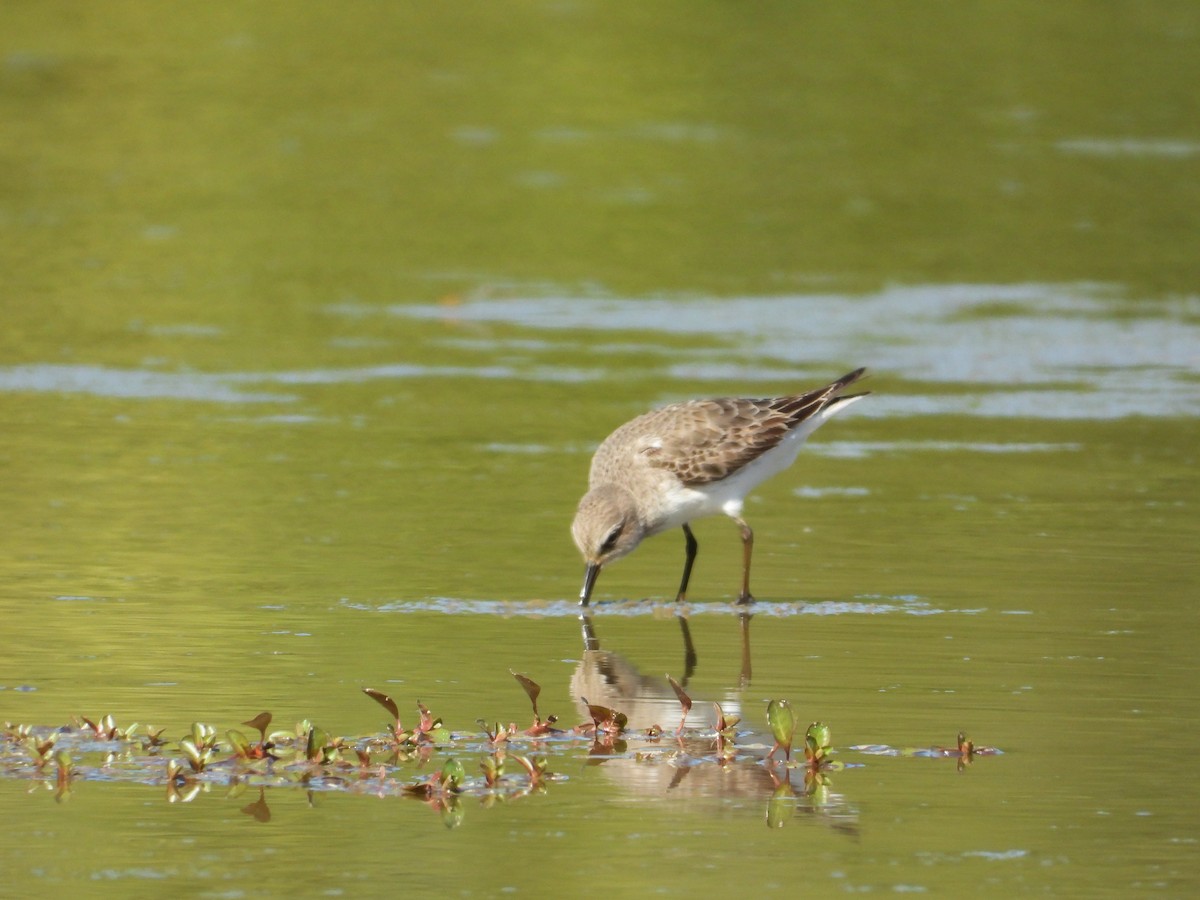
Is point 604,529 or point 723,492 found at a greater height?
point 723,492

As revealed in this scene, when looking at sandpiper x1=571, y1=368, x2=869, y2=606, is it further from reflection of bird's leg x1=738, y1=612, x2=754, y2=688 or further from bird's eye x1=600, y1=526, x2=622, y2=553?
reflection of bird's leg x1=738, y1=612, x2=754, y2=688

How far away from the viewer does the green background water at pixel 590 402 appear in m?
6.44

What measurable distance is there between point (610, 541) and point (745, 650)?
3.81ft

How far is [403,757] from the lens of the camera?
6898mm

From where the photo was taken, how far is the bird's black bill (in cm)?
963

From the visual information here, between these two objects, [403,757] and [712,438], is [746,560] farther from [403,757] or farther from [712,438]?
[403,757]

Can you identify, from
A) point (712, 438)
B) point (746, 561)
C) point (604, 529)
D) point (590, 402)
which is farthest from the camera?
point (590, 402)

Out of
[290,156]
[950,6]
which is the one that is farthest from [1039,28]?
[290,156]

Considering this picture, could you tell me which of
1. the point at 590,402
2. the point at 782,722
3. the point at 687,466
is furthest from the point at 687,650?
the point at 590,402

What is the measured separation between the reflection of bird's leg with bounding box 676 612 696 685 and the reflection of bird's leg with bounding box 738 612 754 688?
180mm

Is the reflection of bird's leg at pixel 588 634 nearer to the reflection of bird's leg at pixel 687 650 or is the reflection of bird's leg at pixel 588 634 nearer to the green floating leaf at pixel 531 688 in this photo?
the reflection of bird's leg at pixel 687 650

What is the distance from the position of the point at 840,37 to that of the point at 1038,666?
865 inches

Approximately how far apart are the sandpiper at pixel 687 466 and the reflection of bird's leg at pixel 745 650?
204 millimetres

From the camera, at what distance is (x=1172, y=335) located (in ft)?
53.4
